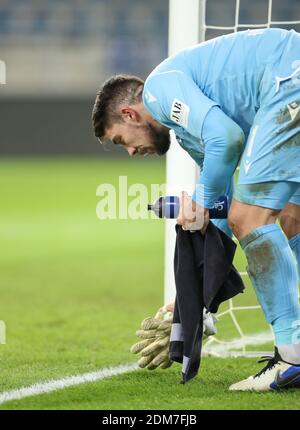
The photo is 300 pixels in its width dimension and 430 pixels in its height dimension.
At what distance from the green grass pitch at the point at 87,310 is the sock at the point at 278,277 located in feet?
0.81

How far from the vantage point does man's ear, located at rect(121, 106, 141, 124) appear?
351 cm

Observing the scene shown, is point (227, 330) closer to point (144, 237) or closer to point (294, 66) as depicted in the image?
point (294, 66)

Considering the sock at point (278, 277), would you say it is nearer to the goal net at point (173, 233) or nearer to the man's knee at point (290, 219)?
the man's knee at point (290, 219)

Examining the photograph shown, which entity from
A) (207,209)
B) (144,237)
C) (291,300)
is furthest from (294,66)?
(144,237)

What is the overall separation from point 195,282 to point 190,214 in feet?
0.93

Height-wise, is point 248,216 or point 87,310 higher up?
point 248,216

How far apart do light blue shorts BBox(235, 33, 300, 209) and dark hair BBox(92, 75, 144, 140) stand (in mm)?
493

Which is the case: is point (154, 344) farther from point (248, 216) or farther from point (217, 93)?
point (217, 93)

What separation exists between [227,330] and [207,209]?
175cm

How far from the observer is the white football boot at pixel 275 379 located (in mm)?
3381

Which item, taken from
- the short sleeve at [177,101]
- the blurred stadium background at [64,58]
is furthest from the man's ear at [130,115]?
the blurred stadium background at [64,58]

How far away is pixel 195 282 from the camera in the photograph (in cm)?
352

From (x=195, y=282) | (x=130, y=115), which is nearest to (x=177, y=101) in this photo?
(x=130, y=115)

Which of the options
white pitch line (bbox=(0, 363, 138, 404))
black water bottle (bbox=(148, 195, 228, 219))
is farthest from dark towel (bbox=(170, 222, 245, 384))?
white pitch line (bbox=(0, 363, 138, 404))
